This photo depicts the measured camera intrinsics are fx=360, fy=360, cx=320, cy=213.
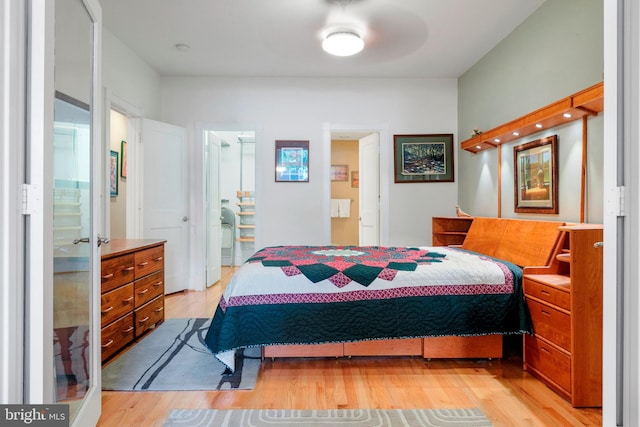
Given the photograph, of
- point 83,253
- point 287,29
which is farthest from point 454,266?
point 287,29

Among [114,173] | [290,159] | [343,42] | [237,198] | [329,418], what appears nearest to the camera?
[329,418]

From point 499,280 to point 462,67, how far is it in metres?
3.06

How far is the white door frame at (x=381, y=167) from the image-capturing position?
4766 mm

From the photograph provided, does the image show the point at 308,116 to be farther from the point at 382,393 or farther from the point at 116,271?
the point at 382,393

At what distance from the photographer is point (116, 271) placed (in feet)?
8.29

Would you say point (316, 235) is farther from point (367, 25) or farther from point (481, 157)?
point (367, 25)

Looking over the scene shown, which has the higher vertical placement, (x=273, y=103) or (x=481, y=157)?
(x=273, y=103)

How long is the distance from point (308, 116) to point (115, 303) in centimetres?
321

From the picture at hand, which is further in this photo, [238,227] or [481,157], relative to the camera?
[238,227]

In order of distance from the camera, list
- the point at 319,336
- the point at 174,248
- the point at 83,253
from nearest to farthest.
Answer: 1. the point at 83,253
2. the point at 319,336
3. the point at 174,248

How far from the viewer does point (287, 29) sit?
3467mm

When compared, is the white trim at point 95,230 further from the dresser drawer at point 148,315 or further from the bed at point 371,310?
the dresser drawer at point 148,315

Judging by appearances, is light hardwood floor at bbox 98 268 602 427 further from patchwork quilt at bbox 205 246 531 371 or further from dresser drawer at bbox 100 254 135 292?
dresser drawer at bbox 100 254 135 292

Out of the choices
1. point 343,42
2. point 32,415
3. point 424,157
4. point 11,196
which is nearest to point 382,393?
point 32,415
